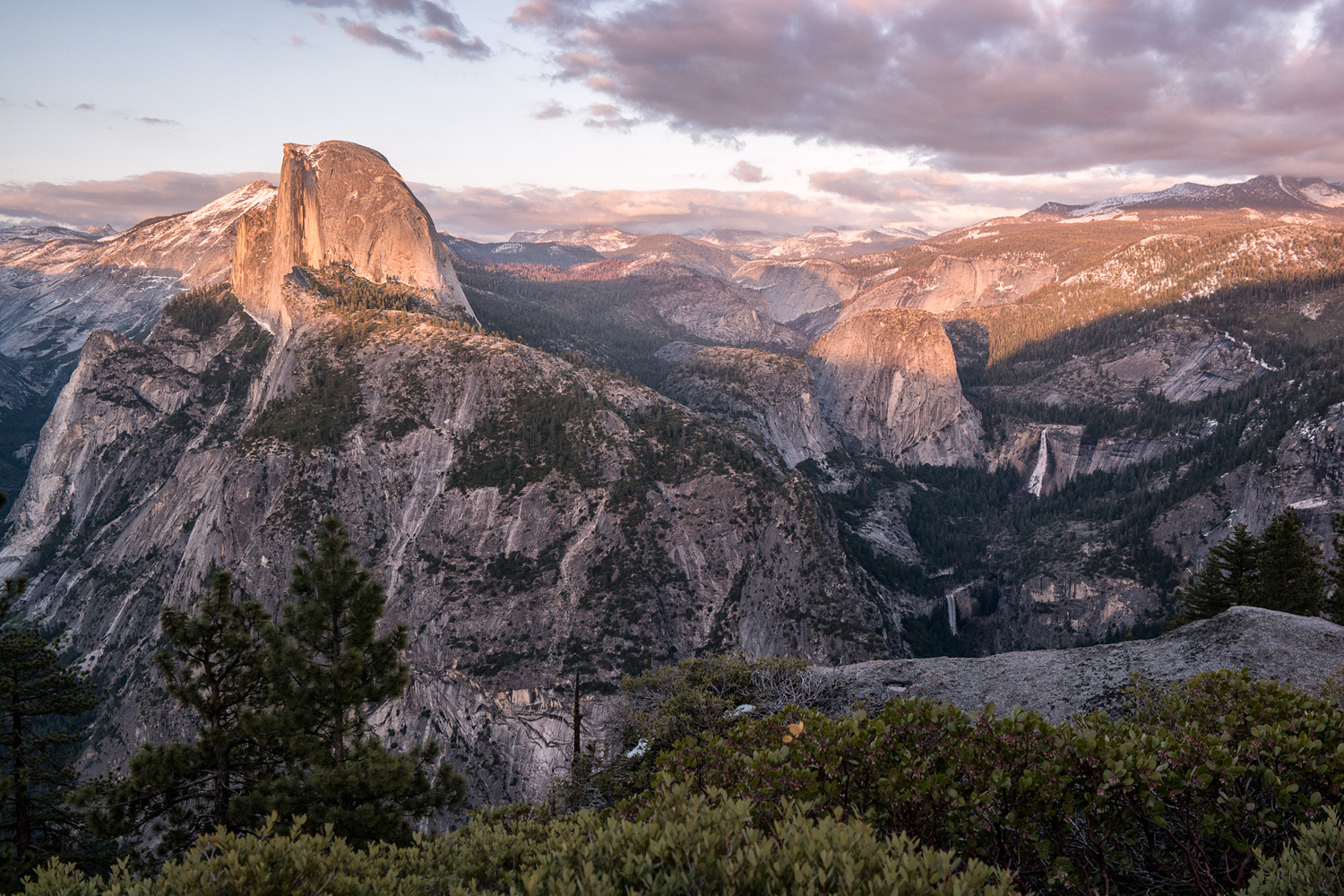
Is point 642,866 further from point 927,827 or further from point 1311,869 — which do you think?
point 1311,869

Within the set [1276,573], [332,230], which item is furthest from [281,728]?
[332,230]

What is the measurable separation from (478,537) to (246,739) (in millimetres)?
94163

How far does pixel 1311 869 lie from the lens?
9070mm

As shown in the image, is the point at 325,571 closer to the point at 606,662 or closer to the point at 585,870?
the point at 585,870

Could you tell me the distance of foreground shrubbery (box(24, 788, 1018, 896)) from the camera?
8188mm

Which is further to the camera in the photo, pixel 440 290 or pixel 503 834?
pixel 440 290

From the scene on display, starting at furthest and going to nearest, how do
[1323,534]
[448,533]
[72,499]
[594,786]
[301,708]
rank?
[72,499] → [1323,534] → [448,533] → [594,786] → [301,708]

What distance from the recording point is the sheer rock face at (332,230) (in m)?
179

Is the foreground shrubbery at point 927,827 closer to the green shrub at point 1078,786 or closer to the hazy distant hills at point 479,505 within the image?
the green shrub at point 1078,786

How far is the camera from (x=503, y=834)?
13.7 metres

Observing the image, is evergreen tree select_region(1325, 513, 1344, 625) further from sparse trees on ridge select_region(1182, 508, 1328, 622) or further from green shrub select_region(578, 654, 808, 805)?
green shrub select_region(578, 654, 808, 805)

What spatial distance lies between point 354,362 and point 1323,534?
20445 cm

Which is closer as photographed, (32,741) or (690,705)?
(32,741)

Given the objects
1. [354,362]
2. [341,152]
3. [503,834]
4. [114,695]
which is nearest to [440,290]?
[341,152]
